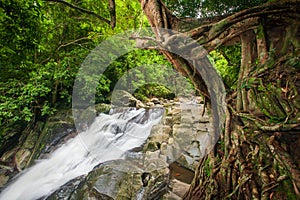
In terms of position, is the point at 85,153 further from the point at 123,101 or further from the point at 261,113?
the point at 261,113

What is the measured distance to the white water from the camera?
4730mm

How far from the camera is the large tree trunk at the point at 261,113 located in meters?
1.54

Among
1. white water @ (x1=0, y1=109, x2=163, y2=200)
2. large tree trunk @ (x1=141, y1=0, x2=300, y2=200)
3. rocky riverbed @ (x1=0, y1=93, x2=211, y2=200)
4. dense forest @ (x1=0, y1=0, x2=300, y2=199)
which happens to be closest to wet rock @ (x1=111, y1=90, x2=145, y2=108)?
white water @ (x1=0, y1=109, x2=163, y2=200)

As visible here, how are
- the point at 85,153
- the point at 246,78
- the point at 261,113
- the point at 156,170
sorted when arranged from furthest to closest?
the point at 85,153 → the point at 156,170 → the point at 246,78 → the point at 261,113

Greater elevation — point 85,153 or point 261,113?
point 261,113

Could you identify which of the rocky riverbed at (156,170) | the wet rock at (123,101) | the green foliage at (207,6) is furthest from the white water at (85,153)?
the green foliage at (207,6)

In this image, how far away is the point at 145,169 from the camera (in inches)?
136

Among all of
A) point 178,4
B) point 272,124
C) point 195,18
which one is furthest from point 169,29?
point 272,124

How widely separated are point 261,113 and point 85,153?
5165 mm

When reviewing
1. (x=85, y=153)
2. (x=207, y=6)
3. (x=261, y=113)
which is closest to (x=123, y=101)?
(x=85, y=153)

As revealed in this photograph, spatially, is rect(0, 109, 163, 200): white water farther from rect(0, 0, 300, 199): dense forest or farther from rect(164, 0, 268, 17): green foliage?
rect(164, 0, 268, 17): green foliage

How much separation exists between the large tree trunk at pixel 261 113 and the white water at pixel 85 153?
10.9 ft

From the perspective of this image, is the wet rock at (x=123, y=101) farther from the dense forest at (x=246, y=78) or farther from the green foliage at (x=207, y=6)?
the green foliage at (x=207, y=6)

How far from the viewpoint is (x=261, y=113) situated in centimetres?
179
